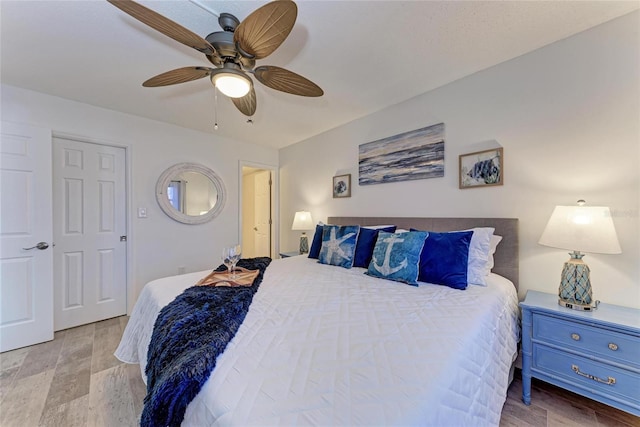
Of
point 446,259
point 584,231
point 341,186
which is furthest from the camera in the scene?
point 341,186

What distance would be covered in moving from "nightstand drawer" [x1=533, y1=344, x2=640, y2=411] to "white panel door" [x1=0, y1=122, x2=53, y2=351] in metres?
4.04

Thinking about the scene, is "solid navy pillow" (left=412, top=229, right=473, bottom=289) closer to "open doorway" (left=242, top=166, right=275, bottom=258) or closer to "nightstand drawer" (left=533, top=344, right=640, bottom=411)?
"nightstand drawer" (left=533, top=344, right=640, bottom=411)

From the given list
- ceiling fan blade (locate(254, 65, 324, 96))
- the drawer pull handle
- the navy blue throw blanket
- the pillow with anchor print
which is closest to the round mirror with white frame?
the navy blue throw blanket

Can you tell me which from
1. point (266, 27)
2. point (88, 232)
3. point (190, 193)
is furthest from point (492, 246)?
point (88, 232)

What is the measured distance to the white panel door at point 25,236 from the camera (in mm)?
Result: 2180

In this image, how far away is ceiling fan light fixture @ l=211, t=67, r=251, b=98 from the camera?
4.81 feet

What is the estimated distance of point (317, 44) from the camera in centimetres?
175

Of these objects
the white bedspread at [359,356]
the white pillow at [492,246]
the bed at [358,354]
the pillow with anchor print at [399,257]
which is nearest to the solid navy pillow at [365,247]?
the pillow with anchor print at [399,257]

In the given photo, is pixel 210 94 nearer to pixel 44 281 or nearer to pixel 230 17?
pixel 230 17

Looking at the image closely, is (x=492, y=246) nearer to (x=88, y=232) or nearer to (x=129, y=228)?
(x=129, y=228)

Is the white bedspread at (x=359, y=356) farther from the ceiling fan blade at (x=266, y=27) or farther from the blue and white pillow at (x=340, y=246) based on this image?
the ceiling fan blade at (x=266, y=27)

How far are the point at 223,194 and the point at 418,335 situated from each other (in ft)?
10.9

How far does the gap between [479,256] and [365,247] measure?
896 mm

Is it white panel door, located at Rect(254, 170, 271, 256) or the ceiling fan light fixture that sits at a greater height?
the ceiling fan light fixture
